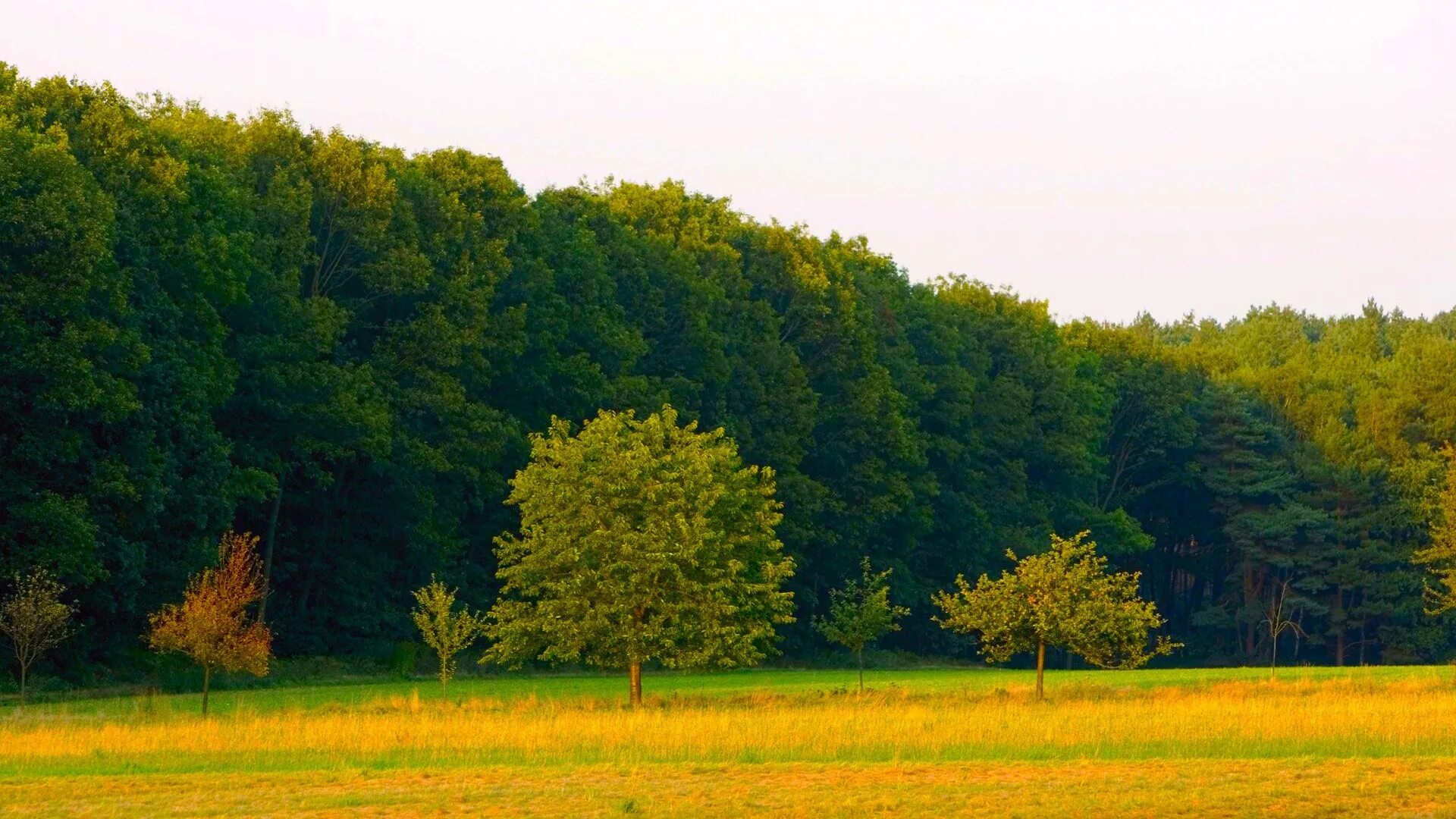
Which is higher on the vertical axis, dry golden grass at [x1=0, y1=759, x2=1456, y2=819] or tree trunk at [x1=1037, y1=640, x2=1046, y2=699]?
tree trunk at [x1=1037, y1=640, x2=1046, y2=699]

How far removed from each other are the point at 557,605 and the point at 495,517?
87.9 ft

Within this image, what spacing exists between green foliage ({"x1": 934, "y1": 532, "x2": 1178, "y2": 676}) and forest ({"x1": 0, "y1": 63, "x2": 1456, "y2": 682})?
21.6 metres

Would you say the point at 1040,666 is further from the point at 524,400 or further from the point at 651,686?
the point at 524,400

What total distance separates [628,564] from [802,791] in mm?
18804

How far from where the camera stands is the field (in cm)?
2122

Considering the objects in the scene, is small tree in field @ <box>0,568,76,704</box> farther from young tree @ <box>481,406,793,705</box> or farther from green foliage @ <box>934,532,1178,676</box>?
green foliage @ <box>934,532,1178,676</box>

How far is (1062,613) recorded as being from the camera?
43.3 metres

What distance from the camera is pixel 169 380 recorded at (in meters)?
49.1

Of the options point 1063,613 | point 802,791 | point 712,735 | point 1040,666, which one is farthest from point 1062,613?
point 802,791

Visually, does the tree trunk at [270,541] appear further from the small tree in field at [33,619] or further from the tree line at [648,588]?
the small tree in field at [33,619]

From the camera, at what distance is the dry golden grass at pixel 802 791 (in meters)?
20.5

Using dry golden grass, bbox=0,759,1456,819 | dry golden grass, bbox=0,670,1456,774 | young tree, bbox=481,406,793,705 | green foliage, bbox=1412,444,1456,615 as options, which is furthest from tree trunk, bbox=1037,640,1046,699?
green foliage, bbox=1412,444,1456,615

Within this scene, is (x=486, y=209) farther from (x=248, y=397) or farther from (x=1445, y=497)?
(x=1445, y=497)

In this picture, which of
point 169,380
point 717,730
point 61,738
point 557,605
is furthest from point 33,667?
point 717,730
